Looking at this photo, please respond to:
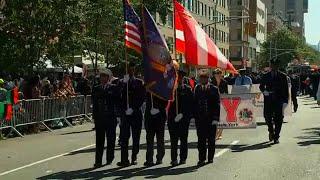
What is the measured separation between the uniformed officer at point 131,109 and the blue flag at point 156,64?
23 centimetres

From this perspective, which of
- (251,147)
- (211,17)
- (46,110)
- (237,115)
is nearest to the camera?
(251,147)

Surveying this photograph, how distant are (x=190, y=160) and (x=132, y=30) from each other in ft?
8.91

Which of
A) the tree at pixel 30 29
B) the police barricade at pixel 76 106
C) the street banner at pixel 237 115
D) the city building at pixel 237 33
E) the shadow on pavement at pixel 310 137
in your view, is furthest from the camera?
the city building at pixel 237 33

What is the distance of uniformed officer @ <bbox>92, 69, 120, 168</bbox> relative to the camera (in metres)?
11.6

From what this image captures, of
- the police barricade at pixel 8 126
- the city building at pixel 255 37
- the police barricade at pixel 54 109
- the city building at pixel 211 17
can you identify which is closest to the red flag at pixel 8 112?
the police barricade at pixel 8 126

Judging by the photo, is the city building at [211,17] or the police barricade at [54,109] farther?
the city building at [211,17]

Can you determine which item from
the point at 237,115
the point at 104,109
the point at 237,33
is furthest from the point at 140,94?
the point at 237,33

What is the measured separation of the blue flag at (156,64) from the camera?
37.8 feet

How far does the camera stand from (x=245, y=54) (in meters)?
116

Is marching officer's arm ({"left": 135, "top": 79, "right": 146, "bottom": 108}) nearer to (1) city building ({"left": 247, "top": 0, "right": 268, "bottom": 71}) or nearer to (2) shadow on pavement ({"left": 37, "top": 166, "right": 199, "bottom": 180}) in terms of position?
(2) shadow on pavement ({"left": 37, "top": 166, "right": 199, "bottom": 180})

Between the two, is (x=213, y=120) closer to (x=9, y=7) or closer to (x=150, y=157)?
(x=150, y=157)

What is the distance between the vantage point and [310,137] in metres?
16.2

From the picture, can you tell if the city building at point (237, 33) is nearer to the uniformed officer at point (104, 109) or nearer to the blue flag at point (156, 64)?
the blue flag at point (156, 64)

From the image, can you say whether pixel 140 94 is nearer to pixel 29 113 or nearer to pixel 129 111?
pixel 129 111
